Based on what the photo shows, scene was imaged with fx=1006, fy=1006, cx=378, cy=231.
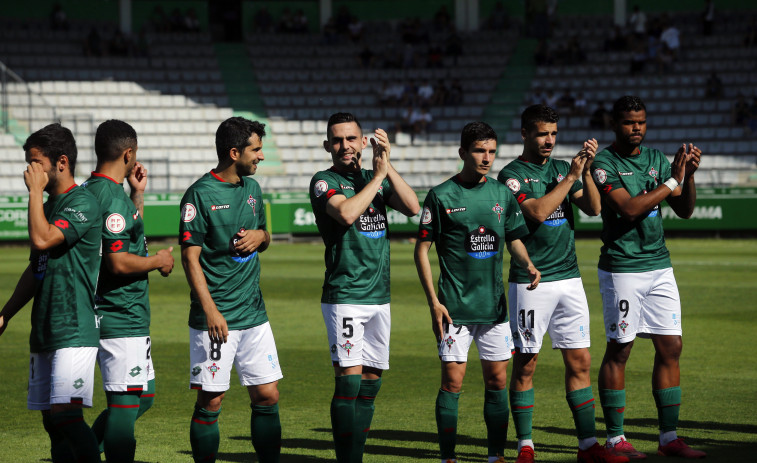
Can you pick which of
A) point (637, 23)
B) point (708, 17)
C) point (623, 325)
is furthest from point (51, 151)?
point (708, 17)

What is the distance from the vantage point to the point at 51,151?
213 inches

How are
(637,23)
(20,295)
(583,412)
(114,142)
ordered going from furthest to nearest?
(637,23), (583,412), (114,142), (20,295)

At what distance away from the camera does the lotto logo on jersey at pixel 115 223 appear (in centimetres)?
557

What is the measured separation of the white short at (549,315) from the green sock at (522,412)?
295 mm

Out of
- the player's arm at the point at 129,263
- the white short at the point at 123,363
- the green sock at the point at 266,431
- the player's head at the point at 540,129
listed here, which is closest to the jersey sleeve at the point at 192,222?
the player's arm at the point at 129,263

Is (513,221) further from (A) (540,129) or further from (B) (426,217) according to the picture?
(A) (540,129)

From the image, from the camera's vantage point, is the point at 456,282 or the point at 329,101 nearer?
the point at 456,282

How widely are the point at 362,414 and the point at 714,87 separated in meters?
32.7

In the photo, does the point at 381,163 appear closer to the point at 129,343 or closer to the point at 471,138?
the point at 471,138

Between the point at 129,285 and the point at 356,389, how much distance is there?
152 cm

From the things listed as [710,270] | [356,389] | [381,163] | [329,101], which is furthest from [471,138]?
[329,101]

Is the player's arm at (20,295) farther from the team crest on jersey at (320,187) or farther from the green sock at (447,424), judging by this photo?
the green sock at (447,424)

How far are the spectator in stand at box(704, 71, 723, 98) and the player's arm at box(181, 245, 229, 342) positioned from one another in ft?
109

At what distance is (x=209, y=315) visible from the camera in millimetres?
5664
